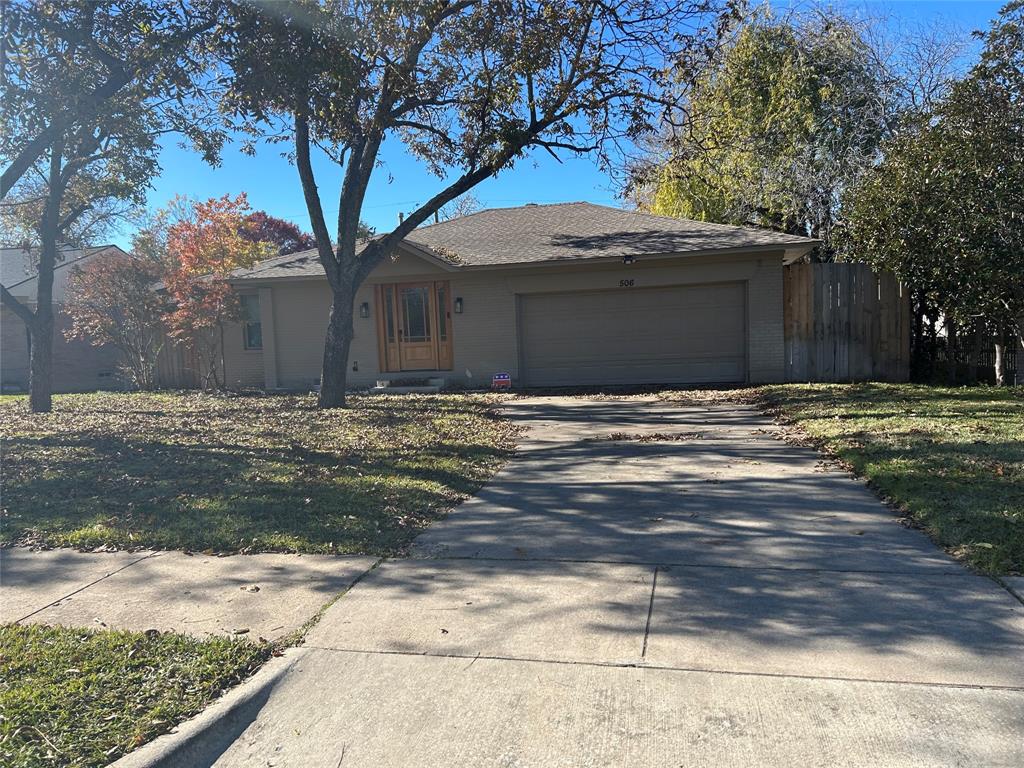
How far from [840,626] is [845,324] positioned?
12.8 metres

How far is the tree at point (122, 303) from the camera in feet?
58.5

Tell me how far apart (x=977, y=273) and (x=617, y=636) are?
11.3 meters

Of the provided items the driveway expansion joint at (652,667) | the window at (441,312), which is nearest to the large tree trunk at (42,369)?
the window at (441,312)

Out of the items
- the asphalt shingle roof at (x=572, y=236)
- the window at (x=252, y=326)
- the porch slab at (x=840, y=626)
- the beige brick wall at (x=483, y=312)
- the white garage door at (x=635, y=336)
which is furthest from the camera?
the window at (x=252, y=326)

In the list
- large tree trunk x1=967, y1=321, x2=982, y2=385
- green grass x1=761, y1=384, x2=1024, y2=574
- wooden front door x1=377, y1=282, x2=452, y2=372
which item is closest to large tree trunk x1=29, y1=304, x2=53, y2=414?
wooden front door x1=377, y1=282, x2=452, y2=372

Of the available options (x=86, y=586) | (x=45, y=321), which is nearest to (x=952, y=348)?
(x=86, y=586)

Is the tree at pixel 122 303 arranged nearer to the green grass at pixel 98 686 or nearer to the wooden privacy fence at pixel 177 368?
the wooden privacy fence at pixel 177 368

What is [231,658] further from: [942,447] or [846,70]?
[846,70]

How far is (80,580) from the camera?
5.05 metres

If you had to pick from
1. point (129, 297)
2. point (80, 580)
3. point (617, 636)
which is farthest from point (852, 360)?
point (129, 297)

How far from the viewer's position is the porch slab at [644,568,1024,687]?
356 cm

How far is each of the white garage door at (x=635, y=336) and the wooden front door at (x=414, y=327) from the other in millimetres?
1880

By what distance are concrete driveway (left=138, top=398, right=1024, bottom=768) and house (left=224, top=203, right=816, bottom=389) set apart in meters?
9.81

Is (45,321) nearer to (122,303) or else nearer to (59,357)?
(122,303)
